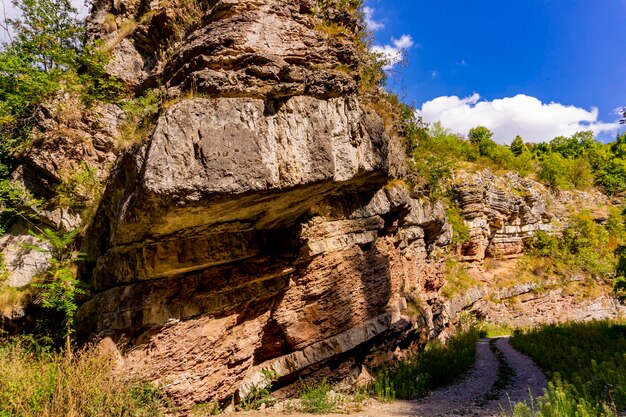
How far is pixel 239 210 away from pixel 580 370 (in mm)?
7918

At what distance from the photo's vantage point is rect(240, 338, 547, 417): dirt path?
6109mm

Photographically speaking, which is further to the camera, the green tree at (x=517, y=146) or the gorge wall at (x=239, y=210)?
the green tree at (x=517, y=146)

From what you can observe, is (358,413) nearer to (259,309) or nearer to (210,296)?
(259,309)

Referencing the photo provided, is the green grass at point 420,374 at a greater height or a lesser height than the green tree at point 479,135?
lesser

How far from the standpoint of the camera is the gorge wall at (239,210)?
17.4 feet

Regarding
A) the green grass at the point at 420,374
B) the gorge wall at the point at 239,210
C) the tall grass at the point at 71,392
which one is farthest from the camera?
the green grass at the point at 420,374

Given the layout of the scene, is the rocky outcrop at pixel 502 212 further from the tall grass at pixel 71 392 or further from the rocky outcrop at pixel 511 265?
the tall grass at pixel 71 392

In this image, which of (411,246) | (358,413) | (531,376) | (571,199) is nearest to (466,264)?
(411,246)

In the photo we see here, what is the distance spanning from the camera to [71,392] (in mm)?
4355

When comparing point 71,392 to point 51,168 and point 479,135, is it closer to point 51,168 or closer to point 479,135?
point 51,168

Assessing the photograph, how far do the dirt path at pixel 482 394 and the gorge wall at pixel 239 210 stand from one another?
1528 mm

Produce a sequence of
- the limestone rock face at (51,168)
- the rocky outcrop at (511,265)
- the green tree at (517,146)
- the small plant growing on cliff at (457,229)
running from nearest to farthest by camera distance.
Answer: the limestone rock face at (51,168) → the small plant growing on cliff at (457,229) → the rocky outcrop at (511,265) → the green tree at (517,146)

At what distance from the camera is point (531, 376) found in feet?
29.3

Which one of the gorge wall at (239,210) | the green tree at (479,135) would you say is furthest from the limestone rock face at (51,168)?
the green tree at (479,135)
